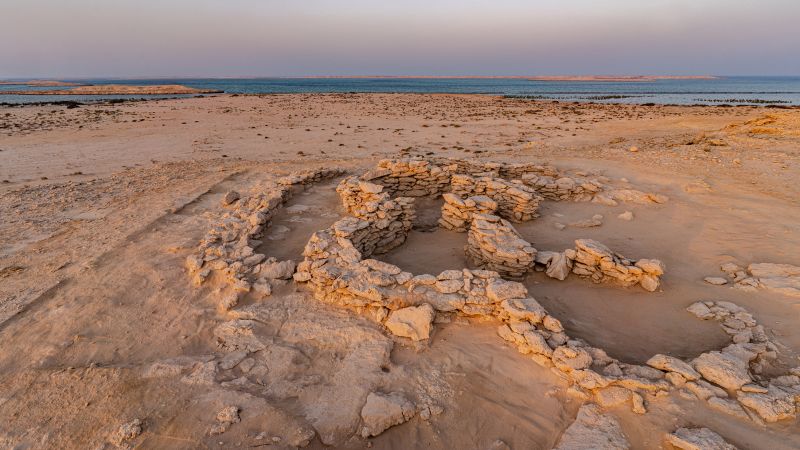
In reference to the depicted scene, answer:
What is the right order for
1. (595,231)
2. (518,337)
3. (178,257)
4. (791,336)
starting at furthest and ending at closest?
1. (595,231)
2. (178,257)
3. (791,336)
4. (518,337)

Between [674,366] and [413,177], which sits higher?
[413,177]

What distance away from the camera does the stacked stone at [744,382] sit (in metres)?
3.91

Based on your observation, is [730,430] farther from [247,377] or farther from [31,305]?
[31,305]

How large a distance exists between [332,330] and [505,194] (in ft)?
19.7

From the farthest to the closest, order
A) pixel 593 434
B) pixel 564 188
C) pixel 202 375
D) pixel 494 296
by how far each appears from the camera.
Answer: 1. pixel 564 188
2. pixel 494 296
3. pixel 202 375
4. pixel 593 434

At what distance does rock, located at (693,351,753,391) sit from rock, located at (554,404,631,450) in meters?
1.37

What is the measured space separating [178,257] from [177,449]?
4502 mm

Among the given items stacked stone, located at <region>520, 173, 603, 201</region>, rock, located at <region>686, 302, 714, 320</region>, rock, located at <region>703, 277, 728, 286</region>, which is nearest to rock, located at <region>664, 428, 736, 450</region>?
rock, located at <region>686, 302, 714, 320</region>

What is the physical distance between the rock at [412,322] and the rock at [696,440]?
2.69 metres

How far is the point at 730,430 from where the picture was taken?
3705mm

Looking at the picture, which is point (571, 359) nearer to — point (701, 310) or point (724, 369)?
point (724, 369)

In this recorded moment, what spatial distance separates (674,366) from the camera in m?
Result: 4.43

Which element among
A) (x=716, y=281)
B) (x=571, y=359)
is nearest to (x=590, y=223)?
(x=716, y=281)

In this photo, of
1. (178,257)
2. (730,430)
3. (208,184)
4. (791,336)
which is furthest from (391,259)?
(208,184)
